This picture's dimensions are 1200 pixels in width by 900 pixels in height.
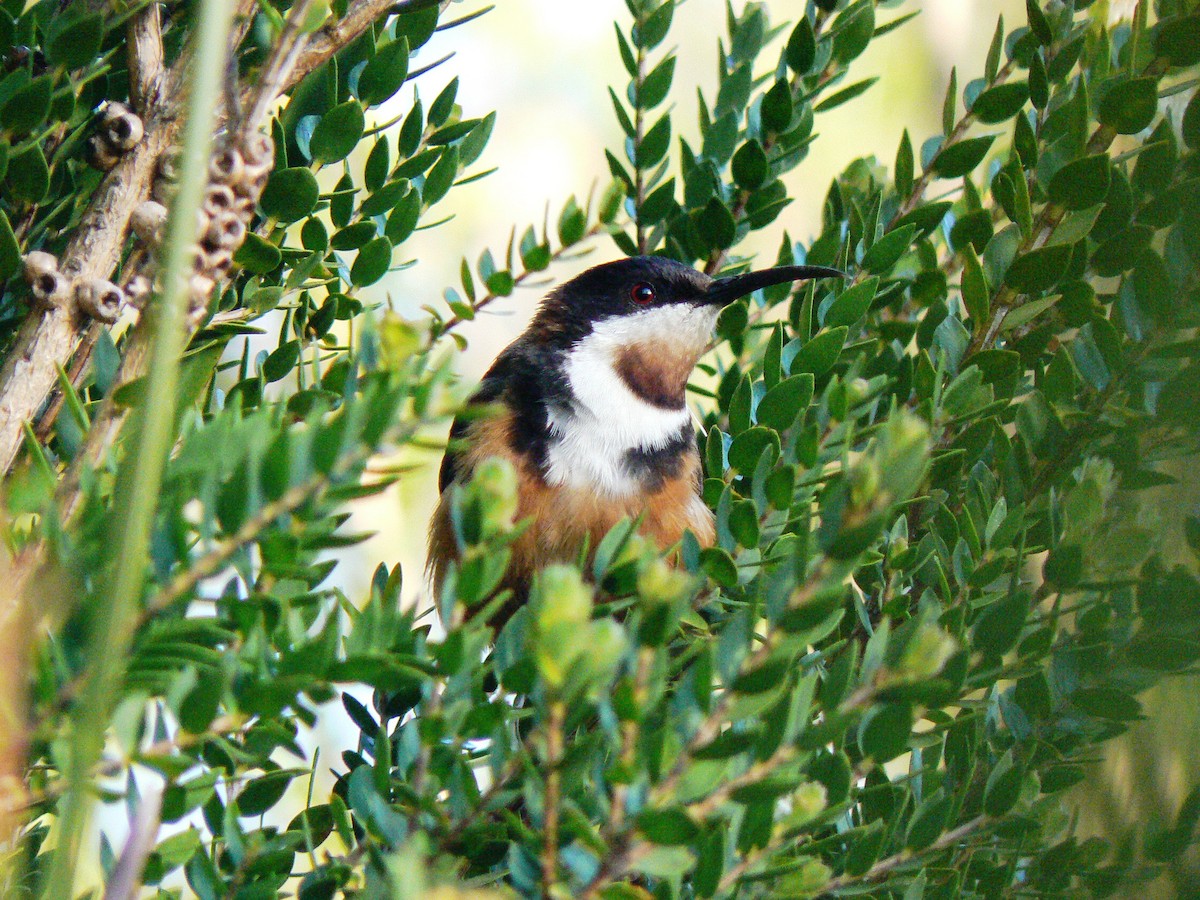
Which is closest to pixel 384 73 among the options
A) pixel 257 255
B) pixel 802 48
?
pixel 257 255

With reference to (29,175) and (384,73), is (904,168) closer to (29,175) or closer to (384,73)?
(384,73)

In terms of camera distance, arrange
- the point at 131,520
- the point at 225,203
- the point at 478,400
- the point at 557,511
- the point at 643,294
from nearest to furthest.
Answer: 1. the point at 131,520
2. the point at 225,203
3. the point at 557,511
4. the point at 478,400
5. the point at 643,294

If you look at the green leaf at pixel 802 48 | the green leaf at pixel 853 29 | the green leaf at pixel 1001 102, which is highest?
the green leaf at pixel 853 29

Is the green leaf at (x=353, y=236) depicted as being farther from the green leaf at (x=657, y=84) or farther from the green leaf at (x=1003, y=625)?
the green leaf at (x=1003, y=625)

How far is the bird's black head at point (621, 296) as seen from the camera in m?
2.22

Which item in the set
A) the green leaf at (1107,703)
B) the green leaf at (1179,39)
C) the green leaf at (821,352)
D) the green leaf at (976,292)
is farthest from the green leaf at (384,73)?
the green leaf at (1107,703)

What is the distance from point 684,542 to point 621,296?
1.57 meters

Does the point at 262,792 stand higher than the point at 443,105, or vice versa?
the point at 443,105

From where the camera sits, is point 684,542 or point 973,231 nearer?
point 684,542

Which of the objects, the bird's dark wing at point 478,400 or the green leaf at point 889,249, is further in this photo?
the bird's dark wing at point 478,400

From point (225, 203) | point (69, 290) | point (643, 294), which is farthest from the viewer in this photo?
point (643, 294)

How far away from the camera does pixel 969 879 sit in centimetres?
91

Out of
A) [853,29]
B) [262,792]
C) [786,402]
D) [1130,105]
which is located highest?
[853,29]

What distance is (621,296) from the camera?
93.8 inches
